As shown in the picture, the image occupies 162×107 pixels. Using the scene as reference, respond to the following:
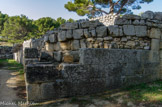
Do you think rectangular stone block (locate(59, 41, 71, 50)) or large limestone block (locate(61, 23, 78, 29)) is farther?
rectangular stone block (locate(59, 41, 71, 50))

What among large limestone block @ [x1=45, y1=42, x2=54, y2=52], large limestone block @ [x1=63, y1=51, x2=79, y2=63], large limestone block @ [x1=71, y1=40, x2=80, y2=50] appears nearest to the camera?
large limestone block @ [x1=63, y1=51, x2=79, y2=63]

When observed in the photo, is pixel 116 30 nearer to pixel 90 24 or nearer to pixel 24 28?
pixel 90 24

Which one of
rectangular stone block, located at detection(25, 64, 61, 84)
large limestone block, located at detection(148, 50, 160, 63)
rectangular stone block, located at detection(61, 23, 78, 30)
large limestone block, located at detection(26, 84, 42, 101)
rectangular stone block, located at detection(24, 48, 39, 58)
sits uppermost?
rectangular stone block, located at detection(61, 23, 78, 30)

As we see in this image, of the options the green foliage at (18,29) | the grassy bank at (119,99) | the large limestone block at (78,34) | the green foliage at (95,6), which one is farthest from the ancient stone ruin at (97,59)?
the green foliage at (18,29)

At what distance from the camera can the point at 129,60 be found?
4512 mm

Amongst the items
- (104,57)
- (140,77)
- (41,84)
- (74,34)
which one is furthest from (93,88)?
(74,34)

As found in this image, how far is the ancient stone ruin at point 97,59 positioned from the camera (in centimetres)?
365

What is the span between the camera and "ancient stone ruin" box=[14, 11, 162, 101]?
12.0ft

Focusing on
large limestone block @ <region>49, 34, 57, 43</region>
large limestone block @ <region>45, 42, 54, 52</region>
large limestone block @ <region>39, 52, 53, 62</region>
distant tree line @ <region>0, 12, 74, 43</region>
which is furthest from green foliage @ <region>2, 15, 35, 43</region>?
large limestone block @ <region>39, 52, 53, 62</region>

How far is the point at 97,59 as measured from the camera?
4035 millimetres

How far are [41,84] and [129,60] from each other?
289 centimetres

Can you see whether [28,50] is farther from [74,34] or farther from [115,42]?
[115,42]

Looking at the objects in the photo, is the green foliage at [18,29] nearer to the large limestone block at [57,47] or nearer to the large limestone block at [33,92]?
the large limestone block at [57,47]

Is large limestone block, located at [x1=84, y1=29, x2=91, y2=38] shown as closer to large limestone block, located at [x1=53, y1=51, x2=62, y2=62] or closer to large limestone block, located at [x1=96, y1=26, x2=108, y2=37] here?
large limestone block, located at [x1=96, y1=26, x2=108, y2=37]
